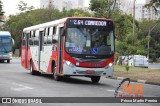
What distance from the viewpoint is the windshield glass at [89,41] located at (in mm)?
22234

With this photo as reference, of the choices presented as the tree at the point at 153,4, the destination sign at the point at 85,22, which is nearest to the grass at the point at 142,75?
the tree at the point at 153,4

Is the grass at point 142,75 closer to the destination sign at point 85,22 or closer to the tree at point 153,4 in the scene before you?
the tree at point 153,4

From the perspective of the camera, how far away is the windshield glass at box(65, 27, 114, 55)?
2223 cm

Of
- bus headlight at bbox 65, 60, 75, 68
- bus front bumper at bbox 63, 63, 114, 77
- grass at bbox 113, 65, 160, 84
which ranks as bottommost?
grass at bbox 113, 65, 160, 84

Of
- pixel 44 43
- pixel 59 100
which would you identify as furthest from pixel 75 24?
pixel 59 100

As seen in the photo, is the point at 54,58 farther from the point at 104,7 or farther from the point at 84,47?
the point at 104,7

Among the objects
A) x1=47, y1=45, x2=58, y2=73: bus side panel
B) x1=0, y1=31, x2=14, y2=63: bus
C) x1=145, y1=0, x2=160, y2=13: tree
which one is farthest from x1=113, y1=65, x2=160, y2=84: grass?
x1=0, y1=31, x2=14, y2=63: bus

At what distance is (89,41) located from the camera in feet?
73.4

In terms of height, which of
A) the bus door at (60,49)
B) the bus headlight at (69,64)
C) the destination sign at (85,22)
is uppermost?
the destination sign at (85,22)

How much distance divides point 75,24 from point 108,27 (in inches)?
62.7

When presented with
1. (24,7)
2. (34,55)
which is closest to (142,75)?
(34,55)

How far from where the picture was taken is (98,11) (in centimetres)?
4309

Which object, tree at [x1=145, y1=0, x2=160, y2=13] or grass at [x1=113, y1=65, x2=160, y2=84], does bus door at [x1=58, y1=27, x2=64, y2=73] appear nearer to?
grass at [x1=113, y1=65, x2=160, y2=84]

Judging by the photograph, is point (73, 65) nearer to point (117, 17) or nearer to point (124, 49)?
point (124, 49)
